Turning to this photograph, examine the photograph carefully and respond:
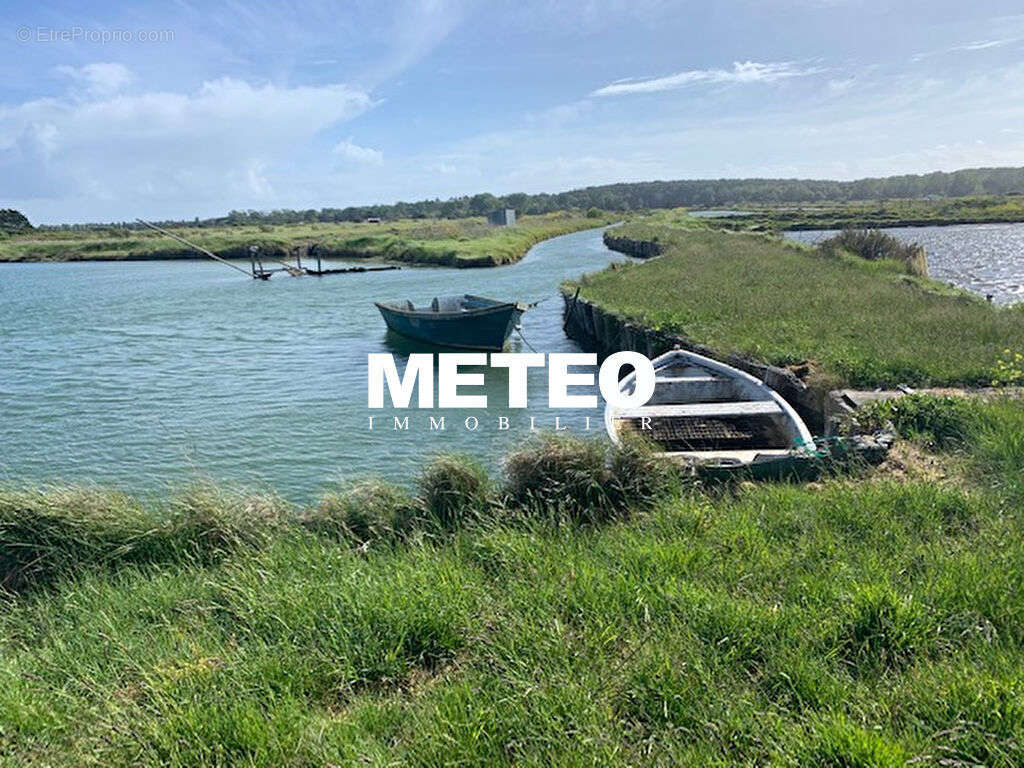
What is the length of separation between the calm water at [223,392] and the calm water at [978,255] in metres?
18.7

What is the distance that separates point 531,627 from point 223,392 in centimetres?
1451

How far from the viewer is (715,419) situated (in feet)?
32.2

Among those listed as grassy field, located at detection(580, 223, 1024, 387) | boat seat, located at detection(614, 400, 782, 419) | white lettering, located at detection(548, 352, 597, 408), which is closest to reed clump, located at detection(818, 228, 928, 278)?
grassy field, located at detection(580, 223, 1024, 387)

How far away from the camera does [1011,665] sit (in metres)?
3.37

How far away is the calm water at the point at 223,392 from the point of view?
1138 cm

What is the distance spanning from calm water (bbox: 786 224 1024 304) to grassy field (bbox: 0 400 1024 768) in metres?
24.9

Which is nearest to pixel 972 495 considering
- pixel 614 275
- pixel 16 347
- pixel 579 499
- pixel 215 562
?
pixel 579 499

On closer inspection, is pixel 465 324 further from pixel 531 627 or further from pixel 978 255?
pixel 978 255

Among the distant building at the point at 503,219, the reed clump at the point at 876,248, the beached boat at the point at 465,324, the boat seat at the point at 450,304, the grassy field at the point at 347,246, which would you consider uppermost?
the distant building at the point at 503,219
